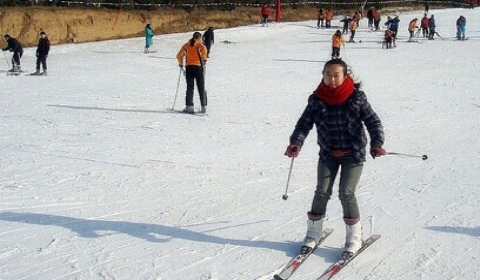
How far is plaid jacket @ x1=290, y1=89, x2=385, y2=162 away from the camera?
15.8 feet

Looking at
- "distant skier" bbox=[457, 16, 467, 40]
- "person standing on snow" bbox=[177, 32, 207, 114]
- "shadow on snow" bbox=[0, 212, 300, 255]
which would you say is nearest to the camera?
"shadow on snow" bbox=[0, 212, 300, 255]

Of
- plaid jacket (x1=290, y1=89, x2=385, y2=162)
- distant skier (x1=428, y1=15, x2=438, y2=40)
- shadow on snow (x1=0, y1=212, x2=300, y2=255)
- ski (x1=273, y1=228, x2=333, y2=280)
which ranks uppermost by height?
distant skier (x1=428, y1=15, x2=438, y2=40)

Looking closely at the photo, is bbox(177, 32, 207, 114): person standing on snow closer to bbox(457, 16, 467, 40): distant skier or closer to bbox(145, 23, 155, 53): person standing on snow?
bbox(145, 23, 155, 53): person standing on snow

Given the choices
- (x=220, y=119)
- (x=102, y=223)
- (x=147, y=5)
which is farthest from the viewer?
(x=147, y=5)

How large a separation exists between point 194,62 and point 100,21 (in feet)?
70.8

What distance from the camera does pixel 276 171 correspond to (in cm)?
819

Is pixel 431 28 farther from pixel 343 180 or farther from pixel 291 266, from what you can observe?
pixel 291 266

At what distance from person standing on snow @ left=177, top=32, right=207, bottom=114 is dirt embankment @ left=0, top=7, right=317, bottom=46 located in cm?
1869

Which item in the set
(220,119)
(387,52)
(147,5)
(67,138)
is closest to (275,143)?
(220,119)

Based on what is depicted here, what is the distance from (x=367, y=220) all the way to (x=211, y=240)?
157cm

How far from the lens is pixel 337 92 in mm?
4746

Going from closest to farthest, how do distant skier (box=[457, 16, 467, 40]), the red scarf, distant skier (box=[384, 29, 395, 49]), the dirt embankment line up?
the red scarf
distant skier (box=[384, 29, 395, 49])
the dirt embankment
distant skier (box=[457, 16, 467, 40])

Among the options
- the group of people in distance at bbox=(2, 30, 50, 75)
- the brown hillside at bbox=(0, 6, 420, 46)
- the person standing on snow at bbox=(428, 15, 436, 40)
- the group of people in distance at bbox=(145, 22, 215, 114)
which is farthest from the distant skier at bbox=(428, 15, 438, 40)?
the group of people in distance at bbox=(145, 22, 215, 114)

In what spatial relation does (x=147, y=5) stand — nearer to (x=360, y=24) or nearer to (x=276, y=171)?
(x=360, y=24)
